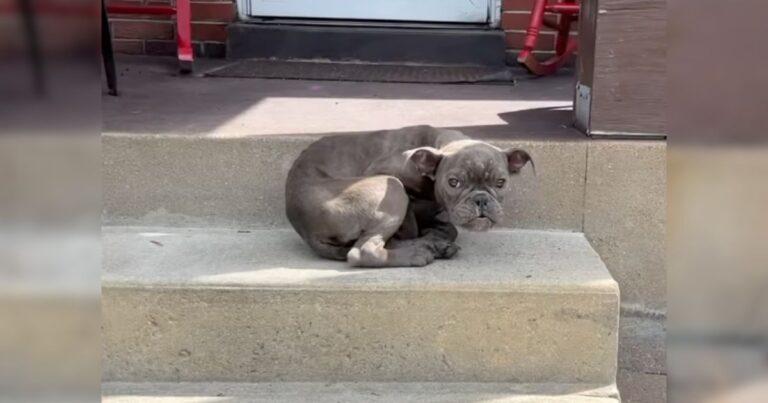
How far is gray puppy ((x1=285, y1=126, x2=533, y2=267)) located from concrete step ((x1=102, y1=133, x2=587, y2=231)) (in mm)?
267

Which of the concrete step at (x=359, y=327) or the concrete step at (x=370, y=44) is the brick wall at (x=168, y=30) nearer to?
the concrete step at (x=370, y=44)

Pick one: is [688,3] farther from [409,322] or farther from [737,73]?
[409,322]

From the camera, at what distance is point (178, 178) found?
10.3 feet

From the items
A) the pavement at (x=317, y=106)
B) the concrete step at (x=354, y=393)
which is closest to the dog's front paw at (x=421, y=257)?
the concrete step at (x=354, y=393)

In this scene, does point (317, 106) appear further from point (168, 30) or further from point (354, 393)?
point (168, 30)

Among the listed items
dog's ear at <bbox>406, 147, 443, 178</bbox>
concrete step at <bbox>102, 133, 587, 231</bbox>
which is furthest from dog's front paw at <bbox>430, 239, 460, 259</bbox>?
concrete step at <bbox>102, 133, 587, 231</bbox>

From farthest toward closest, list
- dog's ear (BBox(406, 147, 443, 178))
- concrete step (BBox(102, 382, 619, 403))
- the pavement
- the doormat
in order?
the doormat
the pavement
dog's ear (BBox(406, 147, 443, 178))
concrete step (BBox(102, 382, 619, 403))

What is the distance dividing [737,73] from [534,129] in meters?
2.85

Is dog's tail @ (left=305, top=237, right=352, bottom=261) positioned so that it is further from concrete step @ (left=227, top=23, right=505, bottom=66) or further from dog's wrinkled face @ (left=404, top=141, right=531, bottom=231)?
concrete step @ (left=227, top=23, right=505, bottom=66)

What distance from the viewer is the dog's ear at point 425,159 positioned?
2.69 metres

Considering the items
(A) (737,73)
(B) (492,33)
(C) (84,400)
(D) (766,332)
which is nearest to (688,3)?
(A) (737,73)

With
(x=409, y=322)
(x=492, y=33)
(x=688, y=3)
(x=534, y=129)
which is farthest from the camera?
(x=492, y=33)

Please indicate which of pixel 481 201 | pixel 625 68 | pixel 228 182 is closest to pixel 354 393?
pixel 481 201

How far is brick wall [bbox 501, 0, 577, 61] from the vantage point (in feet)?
17.3
